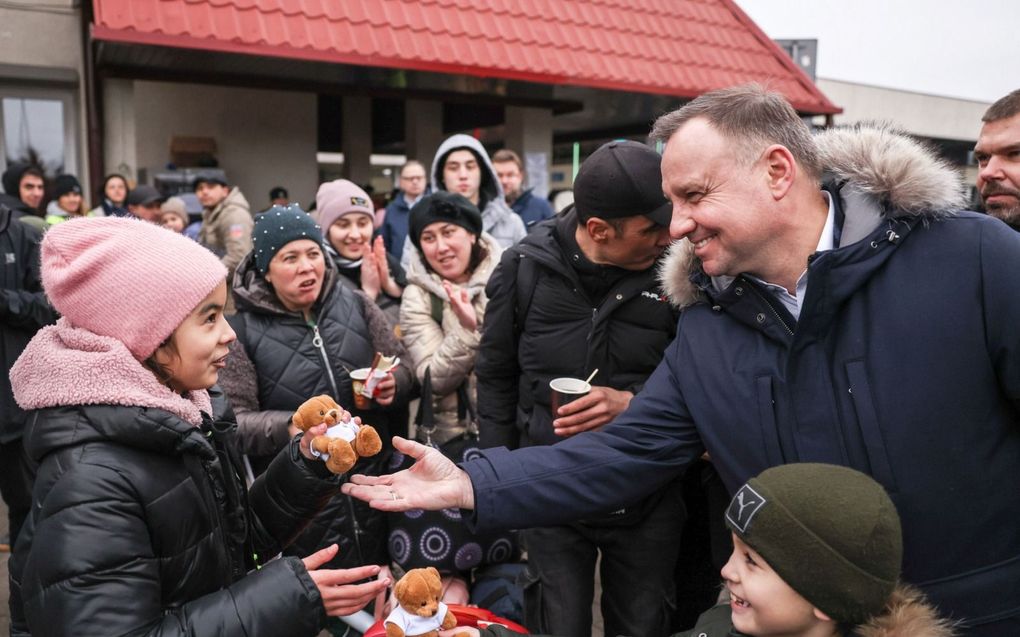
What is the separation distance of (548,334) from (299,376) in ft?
3.72

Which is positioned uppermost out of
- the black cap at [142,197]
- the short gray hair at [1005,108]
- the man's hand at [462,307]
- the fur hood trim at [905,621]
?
the short gray hair at [1005,108]

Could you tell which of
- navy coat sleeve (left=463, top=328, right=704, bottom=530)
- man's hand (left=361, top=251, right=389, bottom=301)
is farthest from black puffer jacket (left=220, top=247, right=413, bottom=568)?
navy coat sleeve (left=463, top=328, right=704, bottom=530)

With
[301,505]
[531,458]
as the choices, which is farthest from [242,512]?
[531,458]

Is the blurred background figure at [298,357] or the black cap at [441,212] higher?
the black cap at [441,212]

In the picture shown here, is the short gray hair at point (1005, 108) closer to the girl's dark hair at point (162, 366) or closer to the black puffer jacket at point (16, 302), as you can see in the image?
the girl's dark hair at point (162, 366)

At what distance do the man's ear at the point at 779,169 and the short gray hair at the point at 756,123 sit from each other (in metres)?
0.03

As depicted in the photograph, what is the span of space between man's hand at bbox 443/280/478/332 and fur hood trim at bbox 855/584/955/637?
249 cm

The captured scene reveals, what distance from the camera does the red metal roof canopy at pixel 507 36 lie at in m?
7.43

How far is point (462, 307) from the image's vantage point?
385 cm

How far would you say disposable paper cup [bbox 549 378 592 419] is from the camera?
256 centimetres

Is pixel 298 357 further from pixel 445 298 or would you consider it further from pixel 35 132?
pixel 35 132

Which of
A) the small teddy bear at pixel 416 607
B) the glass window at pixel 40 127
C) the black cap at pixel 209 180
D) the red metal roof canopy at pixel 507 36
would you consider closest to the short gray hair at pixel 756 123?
the small teddy bear at pixel 416 607

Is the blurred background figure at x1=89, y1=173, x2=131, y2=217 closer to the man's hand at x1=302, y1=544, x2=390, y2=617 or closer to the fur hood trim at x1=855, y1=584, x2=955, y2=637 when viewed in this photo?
the man's hand at x1=302, y1=544, x2=390, y2=617

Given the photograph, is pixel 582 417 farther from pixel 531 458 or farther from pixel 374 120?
pixel 374 120
